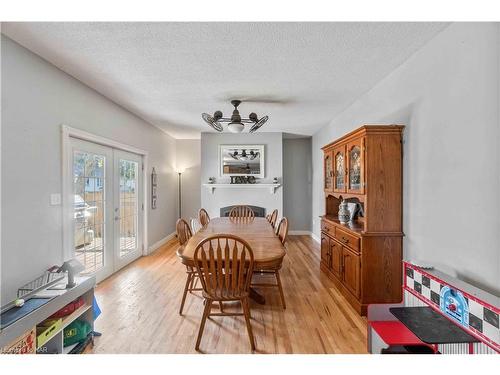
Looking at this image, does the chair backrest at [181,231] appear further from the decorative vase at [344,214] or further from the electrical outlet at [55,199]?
the decorative vase at [344,214]

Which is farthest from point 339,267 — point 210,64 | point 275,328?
point 210,64

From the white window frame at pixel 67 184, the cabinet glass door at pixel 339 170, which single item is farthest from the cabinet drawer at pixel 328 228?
the white window frame at pixel 67 184

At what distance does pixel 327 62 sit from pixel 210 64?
111 cm

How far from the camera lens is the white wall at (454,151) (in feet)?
4.54

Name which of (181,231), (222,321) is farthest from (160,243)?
(222,321)

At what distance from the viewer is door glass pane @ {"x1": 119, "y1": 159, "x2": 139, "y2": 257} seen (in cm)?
373

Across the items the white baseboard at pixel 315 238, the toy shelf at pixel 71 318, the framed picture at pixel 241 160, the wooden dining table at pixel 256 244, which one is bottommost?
the white baseboard at pixel 315 238

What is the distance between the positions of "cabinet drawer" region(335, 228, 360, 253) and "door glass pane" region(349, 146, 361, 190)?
1.66ft

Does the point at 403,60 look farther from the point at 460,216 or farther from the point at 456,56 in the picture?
the point at 460,216

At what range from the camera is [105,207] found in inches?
128

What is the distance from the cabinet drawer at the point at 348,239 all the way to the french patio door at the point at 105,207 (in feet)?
9.89

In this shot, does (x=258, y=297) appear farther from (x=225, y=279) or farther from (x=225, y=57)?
(x=225, y=57)

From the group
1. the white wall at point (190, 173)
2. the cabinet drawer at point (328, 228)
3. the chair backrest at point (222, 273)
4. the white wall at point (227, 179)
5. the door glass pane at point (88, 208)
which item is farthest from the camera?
the white wall at point (190, 173)

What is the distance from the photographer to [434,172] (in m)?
1.84
